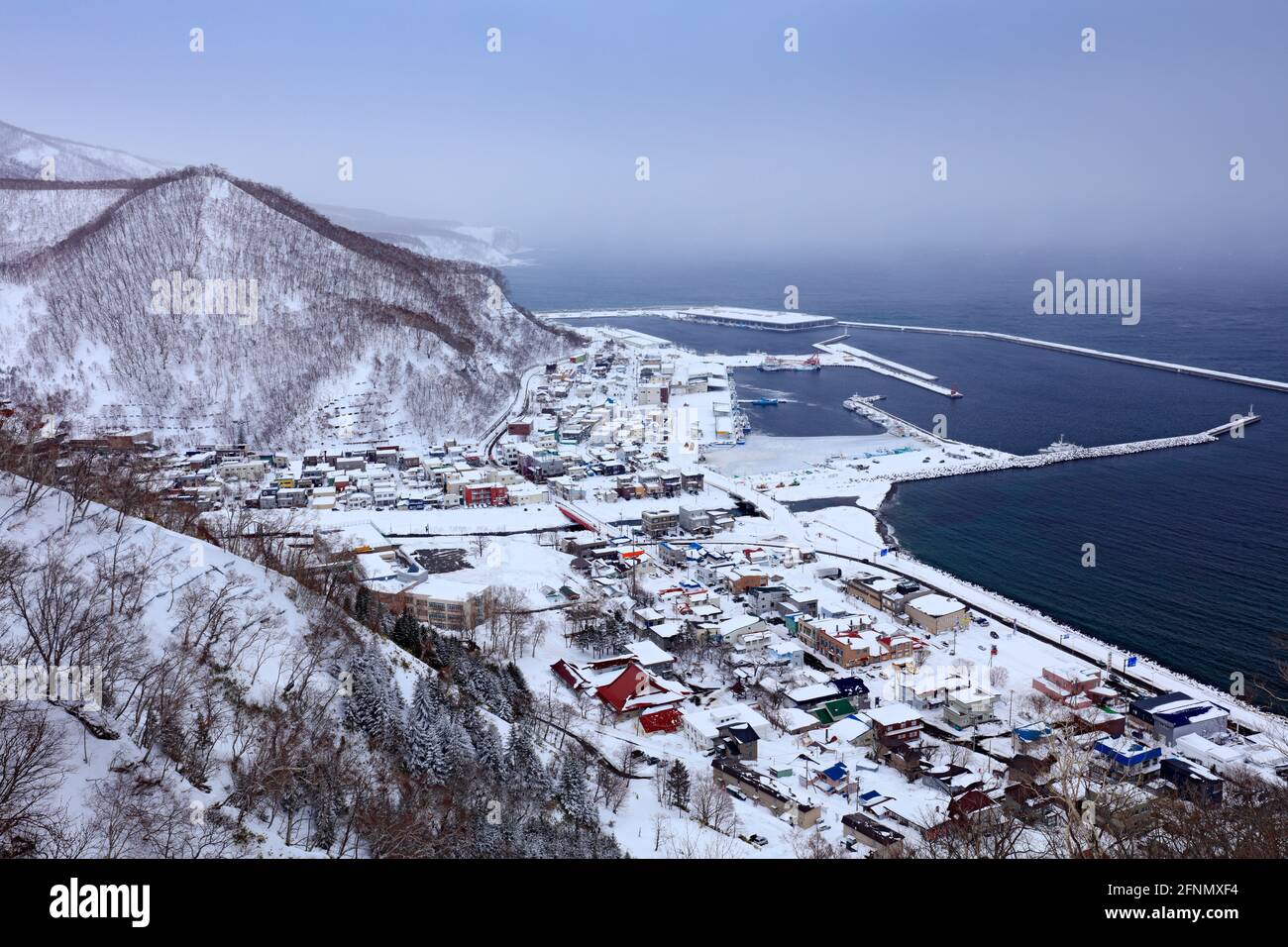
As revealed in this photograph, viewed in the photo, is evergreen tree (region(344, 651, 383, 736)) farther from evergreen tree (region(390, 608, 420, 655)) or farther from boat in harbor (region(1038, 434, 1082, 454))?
boat in harbor (region(1038, 434, 1082, 454))

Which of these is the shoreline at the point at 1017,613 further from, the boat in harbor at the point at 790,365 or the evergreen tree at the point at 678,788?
the boat in harbor at the point at 790,365

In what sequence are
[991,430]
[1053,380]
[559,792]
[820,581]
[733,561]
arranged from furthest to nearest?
[1053,380] → [991,430] → [733,561] → [820,581] → [559,792]

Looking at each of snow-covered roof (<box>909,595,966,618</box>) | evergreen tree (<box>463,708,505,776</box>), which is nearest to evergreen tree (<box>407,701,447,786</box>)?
evergreen tree (<box>463,708,505,776</box>)

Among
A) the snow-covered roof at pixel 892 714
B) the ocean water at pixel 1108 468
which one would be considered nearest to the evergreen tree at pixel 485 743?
the snow-covered roof at pixel 892 714

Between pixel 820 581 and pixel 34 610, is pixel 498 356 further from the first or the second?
pixel 34 610
